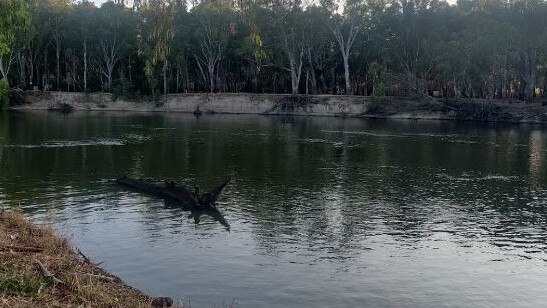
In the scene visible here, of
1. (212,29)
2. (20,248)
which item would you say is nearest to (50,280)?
(20,248)

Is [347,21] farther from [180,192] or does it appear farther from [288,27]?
[180,192]

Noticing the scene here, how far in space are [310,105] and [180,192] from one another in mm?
91942

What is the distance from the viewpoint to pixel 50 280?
54.5ft

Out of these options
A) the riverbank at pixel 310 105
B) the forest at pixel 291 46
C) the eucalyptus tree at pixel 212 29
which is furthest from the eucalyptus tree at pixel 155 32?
the riverbank at pixel 310 105

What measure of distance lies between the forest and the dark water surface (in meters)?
47.6

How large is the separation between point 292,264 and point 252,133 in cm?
5795

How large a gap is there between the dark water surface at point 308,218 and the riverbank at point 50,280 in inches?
133

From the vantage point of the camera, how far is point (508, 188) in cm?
4531

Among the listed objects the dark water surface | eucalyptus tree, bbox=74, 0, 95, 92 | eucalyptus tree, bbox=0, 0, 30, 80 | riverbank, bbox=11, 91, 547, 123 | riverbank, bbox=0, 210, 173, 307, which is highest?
eucalyptus tree, bbox=74, 0, 95, 92

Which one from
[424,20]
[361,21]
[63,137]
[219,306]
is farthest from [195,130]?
[219,306]

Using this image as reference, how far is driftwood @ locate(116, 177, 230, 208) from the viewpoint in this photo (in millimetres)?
35719

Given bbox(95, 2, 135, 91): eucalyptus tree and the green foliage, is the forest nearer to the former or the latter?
bbox(95, 2, 135, 91): eucalyptus tree

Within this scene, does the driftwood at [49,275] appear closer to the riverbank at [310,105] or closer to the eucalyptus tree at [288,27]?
the riverbank at [310,105]

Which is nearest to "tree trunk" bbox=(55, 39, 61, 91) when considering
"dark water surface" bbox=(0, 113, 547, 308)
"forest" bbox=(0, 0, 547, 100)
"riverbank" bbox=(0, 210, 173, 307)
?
"forest" bbox=(0, 0, 547, 100)
